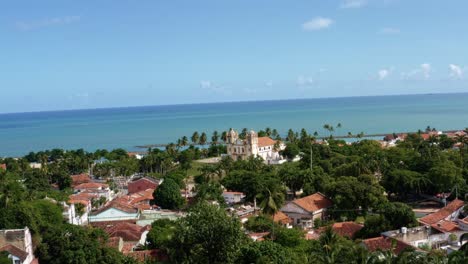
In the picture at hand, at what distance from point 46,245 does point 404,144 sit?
60.8 m

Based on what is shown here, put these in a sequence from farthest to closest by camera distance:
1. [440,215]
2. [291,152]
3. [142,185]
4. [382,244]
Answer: [291,152], [142,185], [440,215], [382,244]

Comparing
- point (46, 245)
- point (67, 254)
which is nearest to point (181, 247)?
point (67, 254)

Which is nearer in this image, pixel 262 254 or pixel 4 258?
pixel 262 254

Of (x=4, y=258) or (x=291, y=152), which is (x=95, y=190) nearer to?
(x=4, y=258)

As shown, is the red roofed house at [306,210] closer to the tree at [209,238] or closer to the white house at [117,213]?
the white house at [117,213]

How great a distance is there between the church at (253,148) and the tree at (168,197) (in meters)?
35.3

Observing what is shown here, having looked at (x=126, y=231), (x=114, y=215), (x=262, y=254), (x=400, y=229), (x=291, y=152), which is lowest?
(x=291, y=152)

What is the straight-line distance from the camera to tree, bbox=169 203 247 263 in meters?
23.6

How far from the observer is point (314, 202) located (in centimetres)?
4122

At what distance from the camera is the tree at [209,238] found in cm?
2359

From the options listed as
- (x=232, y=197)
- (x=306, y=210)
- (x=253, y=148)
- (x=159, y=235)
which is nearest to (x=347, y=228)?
(x=306, y=210)

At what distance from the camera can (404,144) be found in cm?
7406

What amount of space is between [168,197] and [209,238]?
22.2m

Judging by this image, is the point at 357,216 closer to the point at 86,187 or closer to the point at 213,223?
the point at 213,223
